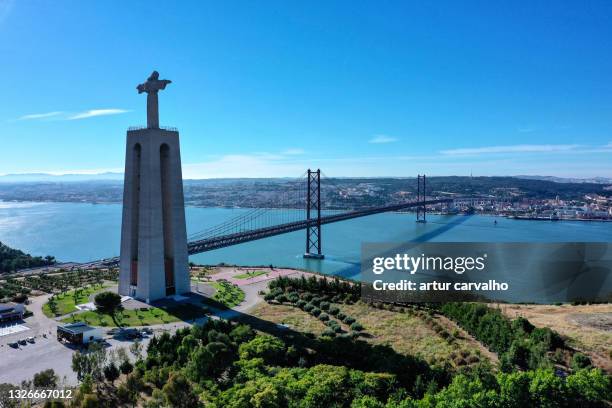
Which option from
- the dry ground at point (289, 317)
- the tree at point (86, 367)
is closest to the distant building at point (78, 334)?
the tree at point (86, 367)

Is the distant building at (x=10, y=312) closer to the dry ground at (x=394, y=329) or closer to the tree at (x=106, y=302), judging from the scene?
the tree at (x=106, y=302)

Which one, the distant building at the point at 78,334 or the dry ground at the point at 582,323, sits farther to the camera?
the distant building at the point at 78,334

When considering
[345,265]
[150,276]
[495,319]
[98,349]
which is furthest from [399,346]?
[345,265]

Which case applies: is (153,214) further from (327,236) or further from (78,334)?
(327,236)

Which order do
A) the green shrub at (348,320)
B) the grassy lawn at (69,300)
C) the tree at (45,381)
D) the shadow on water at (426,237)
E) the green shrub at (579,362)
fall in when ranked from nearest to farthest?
the tree at (45,381), the green shrub at (579,362), the green shrub at (348,320), the grassy lawn at (69,300), the shadow on water at (426,237)

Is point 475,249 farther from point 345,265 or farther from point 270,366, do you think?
point 270,366

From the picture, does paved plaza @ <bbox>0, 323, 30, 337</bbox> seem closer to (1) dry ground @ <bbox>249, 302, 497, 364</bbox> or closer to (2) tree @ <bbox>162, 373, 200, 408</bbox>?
(1) dry ground @ <bbox>249, 302, 497, 364</bbox>
